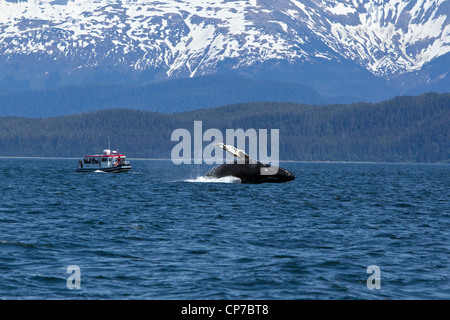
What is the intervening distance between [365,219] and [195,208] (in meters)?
11.6

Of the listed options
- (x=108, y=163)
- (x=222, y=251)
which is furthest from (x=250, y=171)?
(x=108, y=163)

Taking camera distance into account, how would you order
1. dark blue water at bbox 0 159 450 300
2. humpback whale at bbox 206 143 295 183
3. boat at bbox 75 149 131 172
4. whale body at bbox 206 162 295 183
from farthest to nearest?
boat at bbox 75 149 131 172, whale body at bbox 206 162 295 183, humpback whale at bbox 206 143 295 183, dark blue water at bbox 0 159 450 300

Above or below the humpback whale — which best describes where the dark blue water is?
below

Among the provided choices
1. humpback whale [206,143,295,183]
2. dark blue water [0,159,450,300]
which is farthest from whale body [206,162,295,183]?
dark blue water [0,159,450,300]

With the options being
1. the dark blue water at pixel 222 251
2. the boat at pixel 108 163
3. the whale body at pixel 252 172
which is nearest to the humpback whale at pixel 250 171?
the whale body at pixel 252 172

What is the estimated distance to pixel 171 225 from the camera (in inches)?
1470

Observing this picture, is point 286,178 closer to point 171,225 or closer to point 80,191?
point 80,191

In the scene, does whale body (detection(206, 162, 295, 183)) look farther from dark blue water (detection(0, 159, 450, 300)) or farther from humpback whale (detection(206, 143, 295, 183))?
dark blue water (detection(0, 159, 450, 300))

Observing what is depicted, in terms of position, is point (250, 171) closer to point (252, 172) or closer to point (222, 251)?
point (252, 172)

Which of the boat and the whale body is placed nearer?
the whale body

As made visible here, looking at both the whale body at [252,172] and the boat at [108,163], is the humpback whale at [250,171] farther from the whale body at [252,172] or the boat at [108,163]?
the boat at [108,163]

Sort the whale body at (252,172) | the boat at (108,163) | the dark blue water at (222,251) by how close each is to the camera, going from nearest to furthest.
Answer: the dark blue water at (222,251) → the whale body at (252,172) → the boat at (108,163)

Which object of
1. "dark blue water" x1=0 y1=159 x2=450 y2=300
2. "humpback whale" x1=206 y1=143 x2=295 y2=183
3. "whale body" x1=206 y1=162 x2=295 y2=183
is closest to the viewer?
"dark blue water" x1=0 y1=159 x2=450 y2=300
